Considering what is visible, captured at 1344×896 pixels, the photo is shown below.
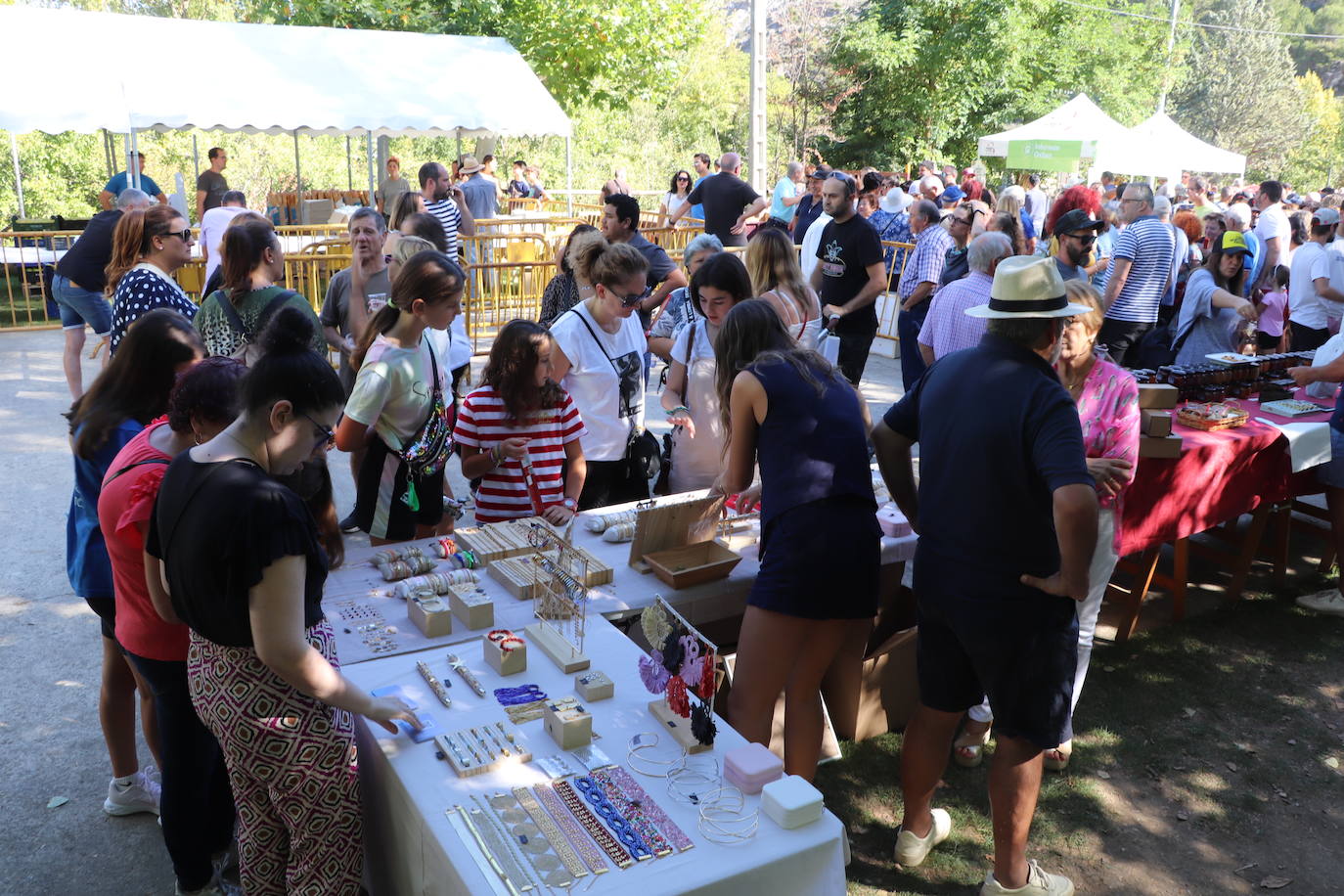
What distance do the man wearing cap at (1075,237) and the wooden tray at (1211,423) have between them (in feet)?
4.03

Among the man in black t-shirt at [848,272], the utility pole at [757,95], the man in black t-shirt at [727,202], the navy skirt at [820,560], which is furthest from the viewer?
the utility pole at [757,95]

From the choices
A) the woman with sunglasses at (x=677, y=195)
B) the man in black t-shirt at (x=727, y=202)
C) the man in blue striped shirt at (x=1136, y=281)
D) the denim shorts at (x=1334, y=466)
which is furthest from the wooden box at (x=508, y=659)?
the woman with sunglasses at (x=677, y=195)

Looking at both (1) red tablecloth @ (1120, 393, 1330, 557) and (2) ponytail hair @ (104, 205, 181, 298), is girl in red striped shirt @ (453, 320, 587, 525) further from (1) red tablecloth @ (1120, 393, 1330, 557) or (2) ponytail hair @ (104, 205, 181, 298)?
(1) red tablecloth @ (1120, 393, 1330, 557)

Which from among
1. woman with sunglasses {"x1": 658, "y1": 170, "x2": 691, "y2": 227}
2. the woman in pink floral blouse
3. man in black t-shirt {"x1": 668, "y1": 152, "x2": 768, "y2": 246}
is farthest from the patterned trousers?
woman with sunglasses {"x1": 658, "y1": 170, "x2": 691, "y2": 227}

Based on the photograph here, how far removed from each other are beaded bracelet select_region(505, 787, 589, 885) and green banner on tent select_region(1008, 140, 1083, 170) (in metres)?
18.7

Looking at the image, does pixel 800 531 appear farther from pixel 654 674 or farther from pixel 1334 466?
pixel 1334 466

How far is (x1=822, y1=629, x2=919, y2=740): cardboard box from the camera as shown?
3.82 metres

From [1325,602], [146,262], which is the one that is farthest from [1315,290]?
[146,262]

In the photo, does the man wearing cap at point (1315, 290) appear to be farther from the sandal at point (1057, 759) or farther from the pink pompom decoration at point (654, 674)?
the pink pompom decoration at point (654, 674)

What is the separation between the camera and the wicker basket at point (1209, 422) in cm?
490

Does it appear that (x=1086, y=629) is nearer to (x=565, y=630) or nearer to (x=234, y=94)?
(x=565, y=630)

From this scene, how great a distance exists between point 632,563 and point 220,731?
1548 millimetres

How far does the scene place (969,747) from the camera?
150 inches

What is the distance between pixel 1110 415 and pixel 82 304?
7.35 m
